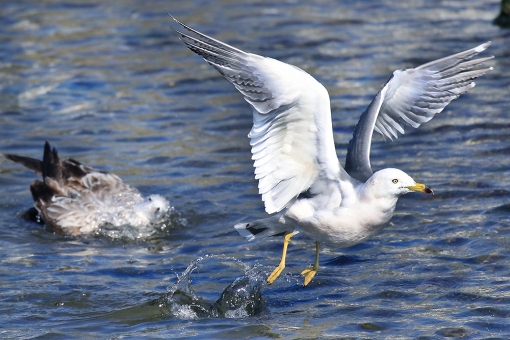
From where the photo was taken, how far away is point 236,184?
1000cm

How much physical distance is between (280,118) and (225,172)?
3.77 metres

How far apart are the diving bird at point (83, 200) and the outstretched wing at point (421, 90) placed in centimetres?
232

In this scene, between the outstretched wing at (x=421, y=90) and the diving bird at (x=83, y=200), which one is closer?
the outstretched wing at (x=421, y=90)

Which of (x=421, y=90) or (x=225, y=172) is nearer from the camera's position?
(x=421, y=90)

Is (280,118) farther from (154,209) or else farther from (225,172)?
(225,172)

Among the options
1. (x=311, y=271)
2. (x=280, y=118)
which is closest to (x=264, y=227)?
(x=311, y=271)

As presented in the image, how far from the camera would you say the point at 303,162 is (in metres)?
6.88

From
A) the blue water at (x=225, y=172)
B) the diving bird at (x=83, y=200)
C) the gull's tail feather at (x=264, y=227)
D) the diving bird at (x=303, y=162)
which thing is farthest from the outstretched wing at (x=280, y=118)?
the diving bird at (x=83, y=200)

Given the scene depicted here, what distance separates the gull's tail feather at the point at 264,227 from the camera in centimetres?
722

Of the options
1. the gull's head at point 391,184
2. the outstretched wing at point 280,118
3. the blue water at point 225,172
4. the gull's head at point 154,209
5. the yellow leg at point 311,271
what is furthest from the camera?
the gull's head at point 154,209

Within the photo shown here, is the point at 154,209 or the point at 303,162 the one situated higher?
the point at 303,162

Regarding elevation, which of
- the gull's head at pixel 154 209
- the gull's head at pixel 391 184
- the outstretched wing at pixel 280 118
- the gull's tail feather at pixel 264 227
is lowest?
the gull's head at pixel 154 209

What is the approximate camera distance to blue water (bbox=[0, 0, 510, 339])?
6.82m

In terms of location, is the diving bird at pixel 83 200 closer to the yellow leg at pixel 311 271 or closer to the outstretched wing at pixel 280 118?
the yellow leg at pixel 311 271
